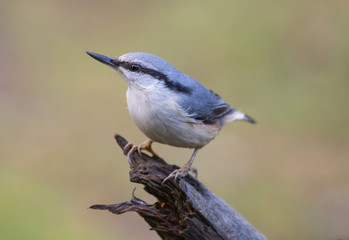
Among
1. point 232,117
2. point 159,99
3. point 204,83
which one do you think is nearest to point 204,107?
point 159,99

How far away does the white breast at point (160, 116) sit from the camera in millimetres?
3508

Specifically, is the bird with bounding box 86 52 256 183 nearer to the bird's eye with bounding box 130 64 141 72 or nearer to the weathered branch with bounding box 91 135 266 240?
the bird's eye with bounding box 130 64 141 72

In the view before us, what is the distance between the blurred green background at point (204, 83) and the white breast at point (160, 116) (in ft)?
8.21

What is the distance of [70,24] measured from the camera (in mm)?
9047

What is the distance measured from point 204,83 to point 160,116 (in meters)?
4.36

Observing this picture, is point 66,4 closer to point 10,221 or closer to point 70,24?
point 70,24

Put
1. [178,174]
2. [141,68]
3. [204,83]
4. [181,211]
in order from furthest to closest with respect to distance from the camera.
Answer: [204,83]
[141,68]
[178,174]
[181,211]

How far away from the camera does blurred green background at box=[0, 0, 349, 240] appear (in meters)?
5.94

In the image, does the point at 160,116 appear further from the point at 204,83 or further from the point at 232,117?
the point at 204,83

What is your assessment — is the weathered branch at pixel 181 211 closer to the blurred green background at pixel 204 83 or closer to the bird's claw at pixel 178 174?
the bird's claw at pixel 178 174

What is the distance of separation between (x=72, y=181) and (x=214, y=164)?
2.16m

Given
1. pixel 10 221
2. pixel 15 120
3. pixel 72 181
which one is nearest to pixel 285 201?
pixel 72 181

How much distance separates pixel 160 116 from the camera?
3502 millimetres

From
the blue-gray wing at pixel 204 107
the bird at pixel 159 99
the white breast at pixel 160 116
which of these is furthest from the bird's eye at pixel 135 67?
the blue-gray wing at pixel 204 107
